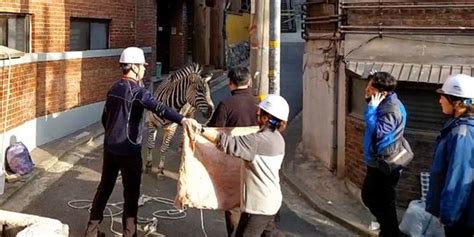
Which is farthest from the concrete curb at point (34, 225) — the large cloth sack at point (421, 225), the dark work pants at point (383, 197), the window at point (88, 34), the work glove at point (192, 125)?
the window at point (88, 34)

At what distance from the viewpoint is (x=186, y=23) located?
869 inches

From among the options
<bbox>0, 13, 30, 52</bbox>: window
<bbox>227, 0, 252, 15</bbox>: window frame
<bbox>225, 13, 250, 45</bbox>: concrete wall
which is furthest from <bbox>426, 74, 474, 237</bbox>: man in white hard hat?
<bbox>227, 0, 252, 15</bbox>: window frame

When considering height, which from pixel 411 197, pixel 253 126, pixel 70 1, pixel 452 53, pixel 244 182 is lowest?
pixel 411 197

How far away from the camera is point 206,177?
17.5ft

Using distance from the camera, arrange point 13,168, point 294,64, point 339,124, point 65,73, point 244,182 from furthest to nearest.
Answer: point 294,64 → point 65,73 → point 339,124 → point 13,168 → point 244,182

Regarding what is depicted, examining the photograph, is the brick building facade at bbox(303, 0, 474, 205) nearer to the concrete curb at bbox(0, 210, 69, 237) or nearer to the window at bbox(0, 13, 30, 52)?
the concrete curb at bbox(0, 210, 69, 237)

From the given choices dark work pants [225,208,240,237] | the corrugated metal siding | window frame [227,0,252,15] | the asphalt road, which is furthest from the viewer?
window frame [227,0,252,15]

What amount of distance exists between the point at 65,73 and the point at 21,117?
2102 millimetres

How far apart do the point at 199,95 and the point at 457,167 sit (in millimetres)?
5451

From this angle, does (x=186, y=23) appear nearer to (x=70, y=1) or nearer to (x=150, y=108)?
(x=70, y=1)

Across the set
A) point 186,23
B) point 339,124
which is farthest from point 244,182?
point 186,23

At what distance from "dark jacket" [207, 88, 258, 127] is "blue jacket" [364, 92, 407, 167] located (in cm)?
110

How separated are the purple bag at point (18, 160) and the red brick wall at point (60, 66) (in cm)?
45

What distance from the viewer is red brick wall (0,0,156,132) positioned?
9.77 metres
